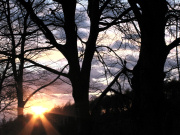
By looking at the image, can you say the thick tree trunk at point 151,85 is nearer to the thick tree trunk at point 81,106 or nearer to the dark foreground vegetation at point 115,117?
the dark foreground vegetation at point 115,117

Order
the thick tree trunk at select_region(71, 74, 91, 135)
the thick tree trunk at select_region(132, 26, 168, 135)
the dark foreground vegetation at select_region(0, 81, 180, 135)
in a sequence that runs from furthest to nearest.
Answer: the thick tree trunk at select_region(71, 74, 91, 135) → the dark foreground vegetation at select_region(0, 81, 180, 135) → the thick tree trunk at select_region(132, 26, 168, 135)

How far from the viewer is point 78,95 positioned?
14.9 feet

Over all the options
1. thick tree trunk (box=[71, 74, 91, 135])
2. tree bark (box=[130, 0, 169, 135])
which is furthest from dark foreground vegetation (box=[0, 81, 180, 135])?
tree bark (box=[130, 0, 169, 135])

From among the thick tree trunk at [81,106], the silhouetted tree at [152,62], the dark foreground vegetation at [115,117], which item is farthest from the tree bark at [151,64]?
the thick tree trunk at [81,106]

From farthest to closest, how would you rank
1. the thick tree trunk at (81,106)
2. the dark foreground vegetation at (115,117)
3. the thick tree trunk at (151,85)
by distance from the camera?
1. the thick tree trunk at (81,106)
2. the dark foreground vegetation at (115,117)
3. the thick tree trunk at (151,85)

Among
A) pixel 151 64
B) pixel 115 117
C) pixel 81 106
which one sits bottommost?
pixel 115 117

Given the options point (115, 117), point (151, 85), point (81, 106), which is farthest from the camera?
point (115, 117)

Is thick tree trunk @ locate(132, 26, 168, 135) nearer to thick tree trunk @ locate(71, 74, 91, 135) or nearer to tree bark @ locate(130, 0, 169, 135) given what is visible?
tree bark @ locate(130, 0, 169, 135)

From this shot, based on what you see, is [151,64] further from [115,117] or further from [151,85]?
[115,117]

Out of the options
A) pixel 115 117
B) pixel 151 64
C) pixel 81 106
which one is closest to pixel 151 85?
pixel 151 64

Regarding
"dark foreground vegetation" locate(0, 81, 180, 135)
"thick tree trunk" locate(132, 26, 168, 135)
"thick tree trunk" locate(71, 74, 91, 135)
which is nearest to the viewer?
"thick tree trunk" locate(132, 26, 168, 135)

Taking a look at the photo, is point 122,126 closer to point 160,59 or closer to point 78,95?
point 78,95

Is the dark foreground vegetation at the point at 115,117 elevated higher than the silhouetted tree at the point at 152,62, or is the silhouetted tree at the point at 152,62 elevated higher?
the silhouetted tree at the point at 152,62

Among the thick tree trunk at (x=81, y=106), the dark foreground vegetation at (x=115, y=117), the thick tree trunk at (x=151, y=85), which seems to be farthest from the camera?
the thick tree trunk at (x=81, y=106)
